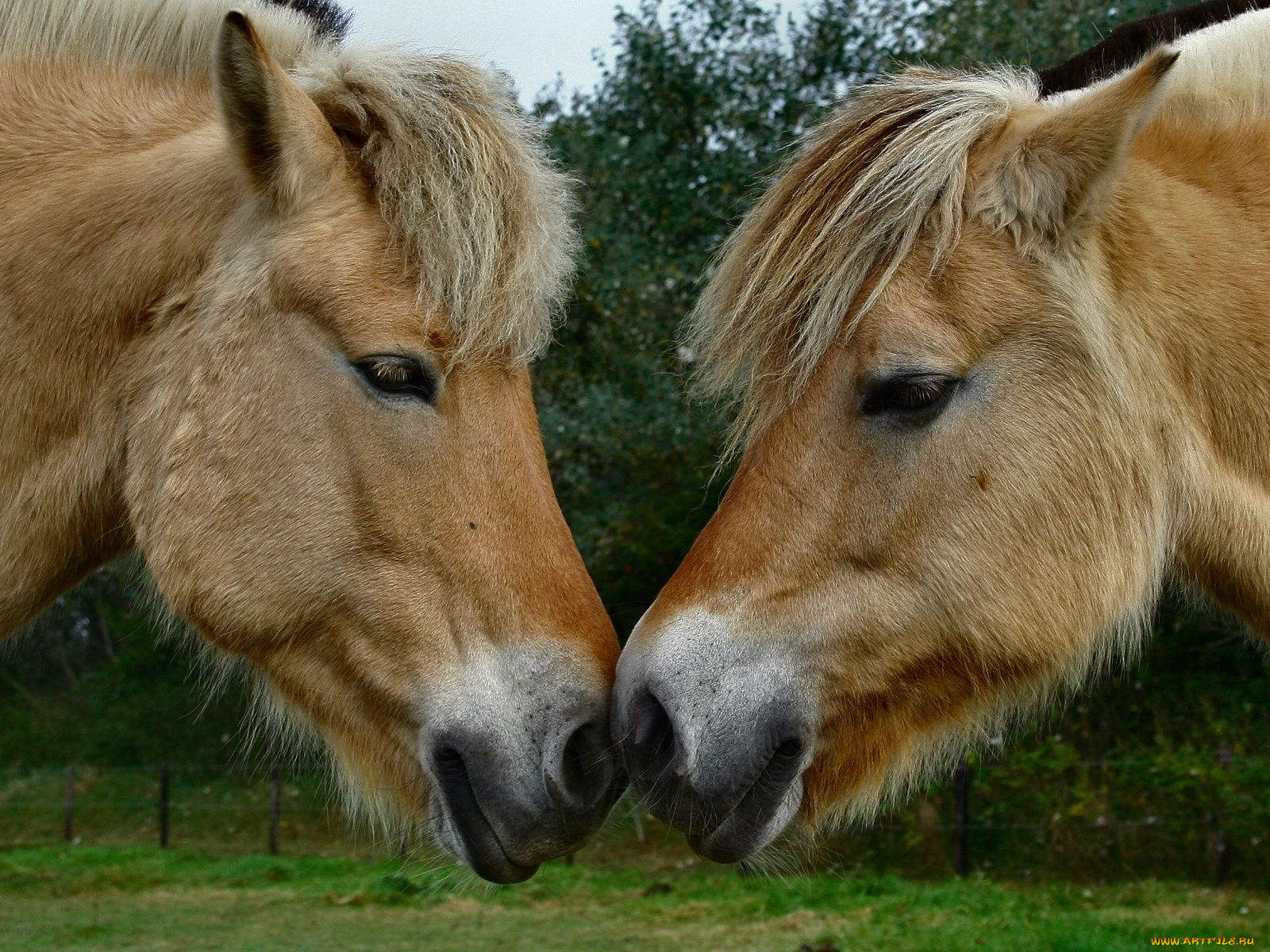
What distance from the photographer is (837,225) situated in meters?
3.20

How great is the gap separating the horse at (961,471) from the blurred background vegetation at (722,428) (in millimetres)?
7105

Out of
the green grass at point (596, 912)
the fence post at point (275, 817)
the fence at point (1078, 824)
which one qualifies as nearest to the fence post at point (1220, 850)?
the fence at point (1078, 824)

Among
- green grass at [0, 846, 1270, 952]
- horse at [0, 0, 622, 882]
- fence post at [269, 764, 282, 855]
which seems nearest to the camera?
horse at [0, 0, 622, 882]

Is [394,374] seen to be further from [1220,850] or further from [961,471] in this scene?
[1220,850]

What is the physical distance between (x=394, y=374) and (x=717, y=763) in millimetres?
1283

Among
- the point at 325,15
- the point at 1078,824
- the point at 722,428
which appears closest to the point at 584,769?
the point at 325,15

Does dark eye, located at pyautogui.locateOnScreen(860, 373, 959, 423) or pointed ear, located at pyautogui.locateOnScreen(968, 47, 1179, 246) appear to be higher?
pointed ear, located at pyautogui.locateOnScreen(968, 47, 1179, 246)

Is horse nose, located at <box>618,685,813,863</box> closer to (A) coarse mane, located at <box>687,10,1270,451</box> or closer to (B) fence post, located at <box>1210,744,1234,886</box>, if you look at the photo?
(A) coarse mane, located at <box>687,10,1270,451</box>

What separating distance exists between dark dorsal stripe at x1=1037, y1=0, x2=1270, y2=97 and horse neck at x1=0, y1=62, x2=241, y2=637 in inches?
104

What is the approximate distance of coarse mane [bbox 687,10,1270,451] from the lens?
3.11 m

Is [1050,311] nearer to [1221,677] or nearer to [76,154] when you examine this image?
[76,154]

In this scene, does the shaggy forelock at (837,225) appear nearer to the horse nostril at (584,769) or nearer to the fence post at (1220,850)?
the horse nostril at (584,769)

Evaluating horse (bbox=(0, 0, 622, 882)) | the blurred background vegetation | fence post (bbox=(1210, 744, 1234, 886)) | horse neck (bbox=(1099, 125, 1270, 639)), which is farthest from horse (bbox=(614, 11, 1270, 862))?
fence post (bbox=(1210, 744, 1234, 886))

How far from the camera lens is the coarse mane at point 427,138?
301 centimetres
